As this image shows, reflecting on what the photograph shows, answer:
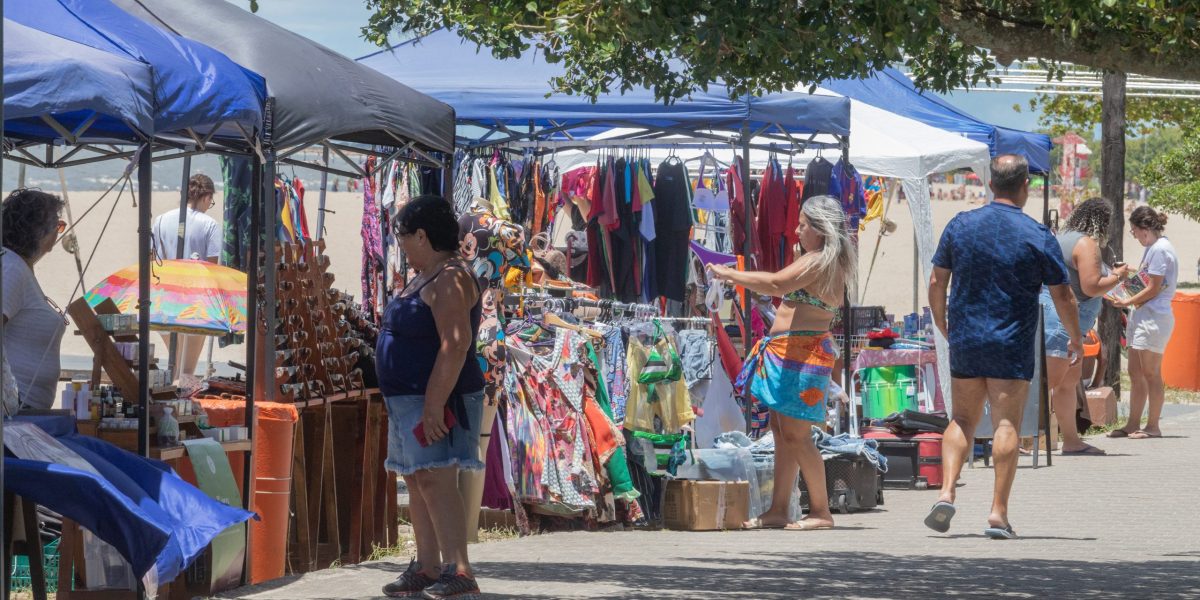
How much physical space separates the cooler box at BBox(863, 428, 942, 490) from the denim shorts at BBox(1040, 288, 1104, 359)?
1262mm

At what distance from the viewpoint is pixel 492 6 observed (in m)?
6.72

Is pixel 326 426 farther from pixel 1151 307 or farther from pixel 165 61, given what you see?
pixel 1151 307

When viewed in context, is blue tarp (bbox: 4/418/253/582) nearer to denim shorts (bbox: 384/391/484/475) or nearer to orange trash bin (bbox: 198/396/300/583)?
denim shorts (bbox: 384/391/484/475)

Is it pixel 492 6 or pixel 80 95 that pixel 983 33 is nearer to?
pixel 492 6

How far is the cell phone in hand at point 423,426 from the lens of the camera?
21.4 feet

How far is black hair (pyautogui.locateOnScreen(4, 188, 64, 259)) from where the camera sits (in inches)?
260

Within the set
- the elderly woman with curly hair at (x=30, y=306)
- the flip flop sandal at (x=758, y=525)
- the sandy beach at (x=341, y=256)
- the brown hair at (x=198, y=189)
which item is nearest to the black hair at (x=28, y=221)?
the elderly woman with curly hair at (x=30, y=306)

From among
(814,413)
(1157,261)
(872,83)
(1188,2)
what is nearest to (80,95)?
(1188,2)

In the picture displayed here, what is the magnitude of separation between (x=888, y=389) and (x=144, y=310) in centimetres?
886

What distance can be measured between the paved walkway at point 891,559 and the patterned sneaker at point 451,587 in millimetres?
208

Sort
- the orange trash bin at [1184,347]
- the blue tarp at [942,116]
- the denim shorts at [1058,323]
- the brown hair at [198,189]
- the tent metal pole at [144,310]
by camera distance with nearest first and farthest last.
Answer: the tent metal pole at [144,310], the denim shorts at [1058,323], the brown hair at [198,189], the blue tarp at [942,116], the orange trash bin at [1184,347]

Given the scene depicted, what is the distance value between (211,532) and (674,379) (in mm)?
4394

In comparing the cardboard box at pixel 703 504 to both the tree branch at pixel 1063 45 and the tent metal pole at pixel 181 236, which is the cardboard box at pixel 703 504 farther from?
the tent metal pole at pixel 181 236

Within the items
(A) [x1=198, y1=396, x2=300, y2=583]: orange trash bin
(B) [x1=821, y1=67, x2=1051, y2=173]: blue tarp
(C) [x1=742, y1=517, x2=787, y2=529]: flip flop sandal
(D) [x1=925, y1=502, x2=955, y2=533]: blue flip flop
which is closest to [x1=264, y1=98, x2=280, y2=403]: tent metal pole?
(A) [x1=198, y1=396, x2=300, y2=583]: orange trash bin
